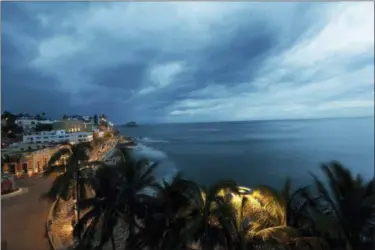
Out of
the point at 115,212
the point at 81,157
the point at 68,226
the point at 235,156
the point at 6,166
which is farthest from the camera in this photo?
the point at 235,156

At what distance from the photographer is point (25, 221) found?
9359 millimetres

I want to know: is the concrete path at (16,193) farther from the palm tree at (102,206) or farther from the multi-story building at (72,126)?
the multi-story building at (72,126)

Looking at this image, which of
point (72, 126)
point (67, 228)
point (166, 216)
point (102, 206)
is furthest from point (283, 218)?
point (72, 126)

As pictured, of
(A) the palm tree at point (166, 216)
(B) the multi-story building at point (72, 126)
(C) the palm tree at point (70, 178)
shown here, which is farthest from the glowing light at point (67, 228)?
(B) the multi-story building at point (72, 126)

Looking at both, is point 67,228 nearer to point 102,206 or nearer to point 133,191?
point 102,206

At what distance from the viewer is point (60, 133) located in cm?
2981

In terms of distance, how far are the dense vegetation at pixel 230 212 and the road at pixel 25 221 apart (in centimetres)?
190

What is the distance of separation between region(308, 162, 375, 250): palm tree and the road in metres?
6.01

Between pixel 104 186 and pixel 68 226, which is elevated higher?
pixel 104 186

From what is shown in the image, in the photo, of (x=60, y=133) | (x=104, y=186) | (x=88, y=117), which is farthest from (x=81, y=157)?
(x=88, y=117)

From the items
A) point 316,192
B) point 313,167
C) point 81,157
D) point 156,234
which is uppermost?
point 81,157

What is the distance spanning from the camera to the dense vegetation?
5.28m

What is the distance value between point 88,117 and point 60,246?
4526 centimetres

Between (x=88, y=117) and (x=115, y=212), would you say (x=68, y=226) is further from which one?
(x=88, y=117)
